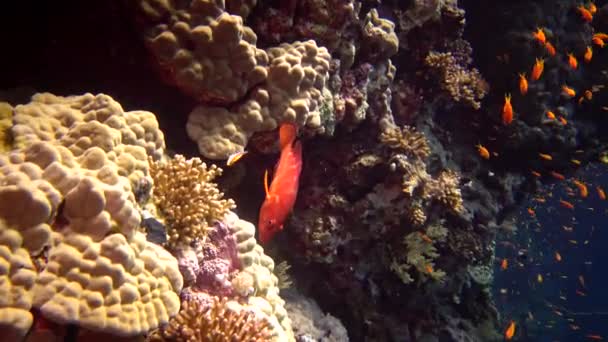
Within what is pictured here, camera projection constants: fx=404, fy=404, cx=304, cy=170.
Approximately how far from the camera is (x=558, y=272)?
1243 inches

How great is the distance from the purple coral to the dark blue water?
12.3m

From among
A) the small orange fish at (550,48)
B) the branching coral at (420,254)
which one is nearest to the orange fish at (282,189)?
the branching coral at (420,254)

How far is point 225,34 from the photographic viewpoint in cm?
395

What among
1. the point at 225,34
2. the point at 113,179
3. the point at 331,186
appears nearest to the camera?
the point at 113,179

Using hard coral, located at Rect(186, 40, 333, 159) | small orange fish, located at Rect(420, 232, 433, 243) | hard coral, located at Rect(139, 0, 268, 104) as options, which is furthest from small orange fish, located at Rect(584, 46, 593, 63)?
hard coral, located at Rect(139, 0, 268, 104)

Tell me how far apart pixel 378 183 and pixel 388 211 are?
482 millimetres

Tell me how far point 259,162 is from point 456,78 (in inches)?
190

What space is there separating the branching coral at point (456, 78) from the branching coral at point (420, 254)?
9.05 ft

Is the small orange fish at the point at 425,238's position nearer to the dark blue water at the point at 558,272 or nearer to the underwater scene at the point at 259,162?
the underwater scene at the point at 259,162

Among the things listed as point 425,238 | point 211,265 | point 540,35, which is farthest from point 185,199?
point 540,35

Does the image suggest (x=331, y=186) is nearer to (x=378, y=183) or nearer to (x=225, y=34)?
(x=378, y=183)

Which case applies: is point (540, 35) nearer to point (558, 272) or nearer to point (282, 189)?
point (282, 189)

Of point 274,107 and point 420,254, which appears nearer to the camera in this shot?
point 274,107

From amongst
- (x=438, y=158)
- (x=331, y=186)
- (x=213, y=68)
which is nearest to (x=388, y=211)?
(x=331, y=186)
